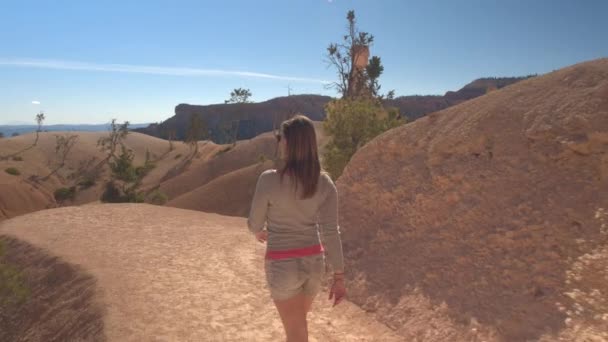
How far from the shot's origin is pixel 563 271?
17.7 feet

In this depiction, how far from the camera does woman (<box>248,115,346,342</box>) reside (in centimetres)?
279

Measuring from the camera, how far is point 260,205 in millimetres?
2871

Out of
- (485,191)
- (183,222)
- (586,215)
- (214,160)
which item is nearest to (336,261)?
(586,215)

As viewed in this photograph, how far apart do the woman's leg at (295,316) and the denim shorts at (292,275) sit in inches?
2.1

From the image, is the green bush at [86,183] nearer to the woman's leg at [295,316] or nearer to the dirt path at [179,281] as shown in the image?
the dirt path at [179,281]

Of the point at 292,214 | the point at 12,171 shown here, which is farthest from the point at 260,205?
the point at 12,171

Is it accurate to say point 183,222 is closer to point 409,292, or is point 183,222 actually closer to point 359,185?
point 359,185

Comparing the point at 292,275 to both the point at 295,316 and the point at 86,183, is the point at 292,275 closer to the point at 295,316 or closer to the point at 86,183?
the point at 295,316

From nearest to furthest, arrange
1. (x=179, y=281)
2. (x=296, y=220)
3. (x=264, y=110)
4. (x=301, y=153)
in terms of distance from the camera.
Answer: (x=301, y=153) → (x=296, y=220) → (x=179, y=281) → (x=264, y=110)

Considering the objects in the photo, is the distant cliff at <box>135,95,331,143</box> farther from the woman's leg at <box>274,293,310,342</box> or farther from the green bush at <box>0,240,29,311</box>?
the woman's leg at <box>274,293,310,342</box>

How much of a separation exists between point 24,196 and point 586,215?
124ft

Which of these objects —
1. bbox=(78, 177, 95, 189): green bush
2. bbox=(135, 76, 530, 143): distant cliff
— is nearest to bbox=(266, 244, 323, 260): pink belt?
bbox=(78, 177, 95, 189): green bush

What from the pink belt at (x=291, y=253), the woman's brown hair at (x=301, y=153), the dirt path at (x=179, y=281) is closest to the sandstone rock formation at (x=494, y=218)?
the dirt path at (x=179, y=281)

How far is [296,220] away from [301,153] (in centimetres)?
45
